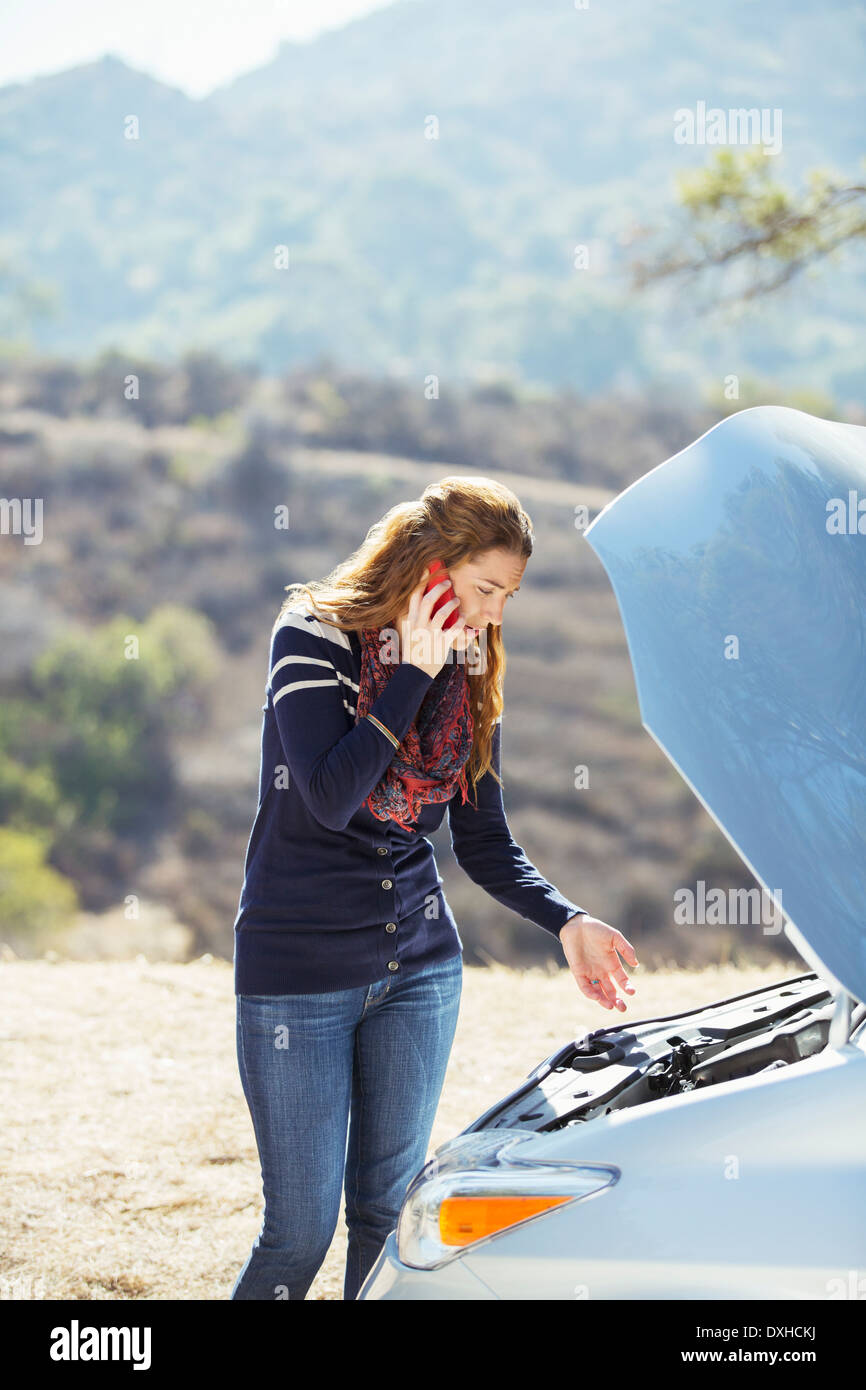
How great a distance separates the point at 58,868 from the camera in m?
33.7

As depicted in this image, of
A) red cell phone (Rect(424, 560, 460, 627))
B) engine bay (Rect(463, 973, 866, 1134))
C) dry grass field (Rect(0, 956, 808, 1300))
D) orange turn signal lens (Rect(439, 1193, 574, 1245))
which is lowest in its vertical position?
dry grass field (Rect(0, 956, 808, 1300))

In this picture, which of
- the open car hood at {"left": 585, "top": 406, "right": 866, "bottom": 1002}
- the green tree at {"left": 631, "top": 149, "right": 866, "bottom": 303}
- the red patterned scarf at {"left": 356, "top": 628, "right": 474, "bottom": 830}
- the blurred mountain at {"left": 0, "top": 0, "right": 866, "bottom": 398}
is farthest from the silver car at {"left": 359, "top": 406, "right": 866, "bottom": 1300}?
the blurred mountain at {"left": 0, "top": 0, "right": 866, "bottom": 398}

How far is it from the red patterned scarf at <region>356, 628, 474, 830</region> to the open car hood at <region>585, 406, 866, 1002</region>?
58 cm

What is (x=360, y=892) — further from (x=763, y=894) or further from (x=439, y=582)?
(x=763, y=894)

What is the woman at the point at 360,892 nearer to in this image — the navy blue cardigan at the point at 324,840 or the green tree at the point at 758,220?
the navy blue cardigan at the point at 324,840

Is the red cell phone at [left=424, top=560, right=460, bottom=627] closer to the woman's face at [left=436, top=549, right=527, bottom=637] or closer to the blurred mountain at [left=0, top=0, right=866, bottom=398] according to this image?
the woman's face at [left=436, top=549, right=527, bottom=637]

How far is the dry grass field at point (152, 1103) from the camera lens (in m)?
3.61

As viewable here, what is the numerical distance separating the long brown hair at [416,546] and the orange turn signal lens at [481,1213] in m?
1.01

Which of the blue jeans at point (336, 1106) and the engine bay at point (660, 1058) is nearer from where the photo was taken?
the engine bay at point (660, 1058)

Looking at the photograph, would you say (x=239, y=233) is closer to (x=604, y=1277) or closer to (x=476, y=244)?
(x=476, y=244)

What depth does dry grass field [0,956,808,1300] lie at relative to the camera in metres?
3.61

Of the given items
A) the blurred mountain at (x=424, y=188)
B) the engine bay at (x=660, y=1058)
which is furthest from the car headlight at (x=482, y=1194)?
the blurred mountain at (x=424, y=188)
